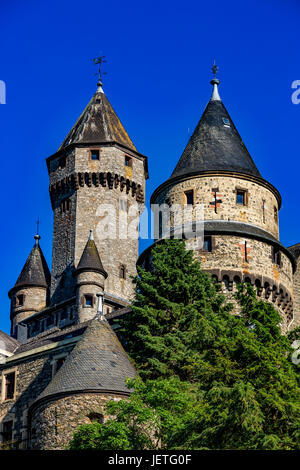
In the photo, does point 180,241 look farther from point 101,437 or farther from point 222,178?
point 101,437

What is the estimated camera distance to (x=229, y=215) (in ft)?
149

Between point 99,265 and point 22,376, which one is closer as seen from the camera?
point 22,376

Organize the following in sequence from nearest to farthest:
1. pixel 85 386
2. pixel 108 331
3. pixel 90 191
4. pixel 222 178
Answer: pixel 85 386 → pixel 108 331 → pixel 222 178 → pixel 90 191

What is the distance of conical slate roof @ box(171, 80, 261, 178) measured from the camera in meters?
47.1

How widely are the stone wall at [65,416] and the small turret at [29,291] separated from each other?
32.3 metres

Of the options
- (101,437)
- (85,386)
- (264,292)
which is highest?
(264,292)

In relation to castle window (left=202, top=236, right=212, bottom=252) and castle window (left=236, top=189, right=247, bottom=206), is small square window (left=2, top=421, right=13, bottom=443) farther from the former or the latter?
castle window (left=236, top=189, right=247, bottom=206)

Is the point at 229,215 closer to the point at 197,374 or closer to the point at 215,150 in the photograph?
the point at 215,150

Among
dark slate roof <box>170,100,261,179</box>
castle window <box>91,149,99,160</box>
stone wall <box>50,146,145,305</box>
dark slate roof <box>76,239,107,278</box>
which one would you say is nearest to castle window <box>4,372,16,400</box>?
dark slate roof <box>170,100,261,179</box>

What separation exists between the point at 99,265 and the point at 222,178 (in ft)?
46.0

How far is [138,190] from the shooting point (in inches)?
2729

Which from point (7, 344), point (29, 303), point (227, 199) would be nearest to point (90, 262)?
point (7, 344)

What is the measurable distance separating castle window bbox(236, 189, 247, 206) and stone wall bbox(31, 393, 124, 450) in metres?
14.7

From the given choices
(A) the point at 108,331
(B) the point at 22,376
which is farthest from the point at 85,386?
(B) the point at 22,376
